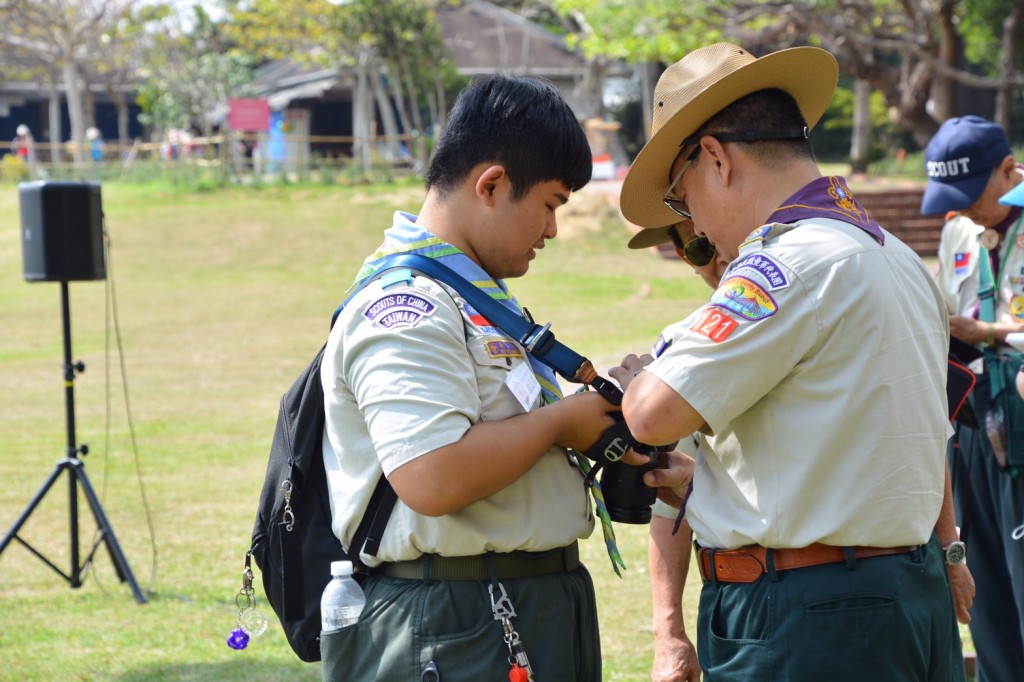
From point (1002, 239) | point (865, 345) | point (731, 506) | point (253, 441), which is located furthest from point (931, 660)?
point (253, 441)

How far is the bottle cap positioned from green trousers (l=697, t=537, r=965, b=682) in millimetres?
803

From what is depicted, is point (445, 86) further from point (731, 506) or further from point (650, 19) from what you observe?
point (731, 506)

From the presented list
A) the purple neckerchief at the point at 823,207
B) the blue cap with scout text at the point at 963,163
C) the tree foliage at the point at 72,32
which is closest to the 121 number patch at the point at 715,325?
the purple neckerchief at the point at 823,207

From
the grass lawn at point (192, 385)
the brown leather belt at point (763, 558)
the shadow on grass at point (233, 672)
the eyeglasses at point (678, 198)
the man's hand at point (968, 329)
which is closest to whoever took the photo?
the brown leather belt at point (763, 558)

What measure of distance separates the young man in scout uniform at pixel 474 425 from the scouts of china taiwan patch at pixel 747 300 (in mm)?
335

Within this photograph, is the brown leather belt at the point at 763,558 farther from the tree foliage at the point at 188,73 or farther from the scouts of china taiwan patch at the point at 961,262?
the tree foliage at the point at 188,73

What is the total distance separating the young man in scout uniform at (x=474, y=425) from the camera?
2129mm

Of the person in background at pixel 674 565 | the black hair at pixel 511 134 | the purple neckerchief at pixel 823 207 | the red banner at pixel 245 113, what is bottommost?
the person in background at pixel 674 565

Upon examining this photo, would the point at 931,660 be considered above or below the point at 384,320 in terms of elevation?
below

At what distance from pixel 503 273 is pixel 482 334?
22 centimetres

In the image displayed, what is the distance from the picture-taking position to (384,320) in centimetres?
215

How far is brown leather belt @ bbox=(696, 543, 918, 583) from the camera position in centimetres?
216

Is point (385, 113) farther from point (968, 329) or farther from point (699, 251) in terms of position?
point (699, 251)

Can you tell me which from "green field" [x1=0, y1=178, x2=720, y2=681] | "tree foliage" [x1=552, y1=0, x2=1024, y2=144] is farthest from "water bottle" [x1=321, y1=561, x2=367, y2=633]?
"tree foliage" [x1=552, y1=0, x2=1024, y2=144]
